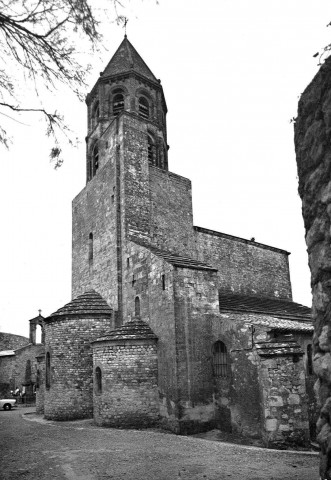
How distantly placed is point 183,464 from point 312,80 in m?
7.48

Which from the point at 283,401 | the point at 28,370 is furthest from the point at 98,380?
the point at 28,370

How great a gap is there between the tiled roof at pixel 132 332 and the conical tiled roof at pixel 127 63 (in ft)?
43.3

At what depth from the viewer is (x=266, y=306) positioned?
1977 centimetres

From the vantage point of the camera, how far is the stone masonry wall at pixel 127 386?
14.0m

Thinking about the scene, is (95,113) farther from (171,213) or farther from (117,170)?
(171,213)

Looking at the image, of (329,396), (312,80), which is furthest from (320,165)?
(329,396)

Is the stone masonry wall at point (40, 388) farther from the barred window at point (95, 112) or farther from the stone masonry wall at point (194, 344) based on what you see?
the barred window at point (95, 112)

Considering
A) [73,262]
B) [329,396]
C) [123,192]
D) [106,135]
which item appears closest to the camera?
[329,396]

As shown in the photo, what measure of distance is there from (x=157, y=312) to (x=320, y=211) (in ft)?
36.9

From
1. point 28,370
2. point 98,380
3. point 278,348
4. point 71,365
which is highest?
point 278,348

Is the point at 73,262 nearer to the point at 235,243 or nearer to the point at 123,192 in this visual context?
the point at 123,192

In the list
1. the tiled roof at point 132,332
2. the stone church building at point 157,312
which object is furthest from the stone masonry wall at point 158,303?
the tiled roof at point 132,332

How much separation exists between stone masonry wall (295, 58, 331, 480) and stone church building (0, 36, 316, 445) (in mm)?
7940

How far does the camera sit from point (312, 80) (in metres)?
4.47
